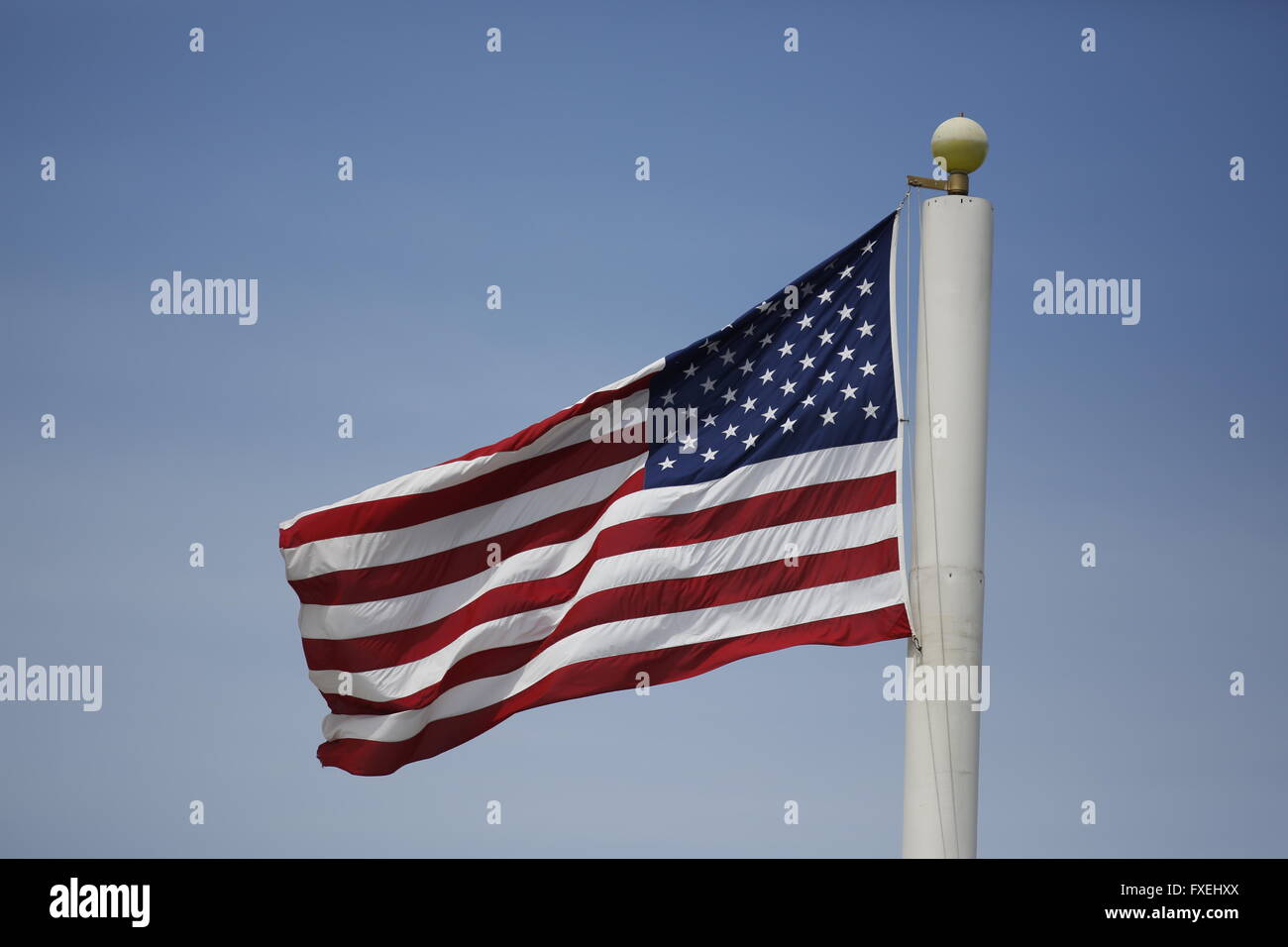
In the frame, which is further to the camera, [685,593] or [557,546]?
[557,546]

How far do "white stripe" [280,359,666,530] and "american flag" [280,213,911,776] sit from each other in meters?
0.02

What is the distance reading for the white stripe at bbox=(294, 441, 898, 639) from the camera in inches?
790

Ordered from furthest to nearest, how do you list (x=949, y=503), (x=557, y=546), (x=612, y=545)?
(x=557, y=546)
(x=612, y=545)
(x=949, y=503)

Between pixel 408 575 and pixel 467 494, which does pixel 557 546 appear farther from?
pixel 408 575

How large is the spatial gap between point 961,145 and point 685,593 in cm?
515

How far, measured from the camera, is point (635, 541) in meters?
20.4

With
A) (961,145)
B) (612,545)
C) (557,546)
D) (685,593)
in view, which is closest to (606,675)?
(685,593)

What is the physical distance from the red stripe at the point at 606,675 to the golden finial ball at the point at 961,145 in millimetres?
4352

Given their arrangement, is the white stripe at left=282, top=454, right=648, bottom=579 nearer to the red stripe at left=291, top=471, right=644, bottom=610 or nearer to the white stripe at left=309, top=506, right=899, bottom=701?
the red stripe at left=291, top=471, right=644, bottom=610

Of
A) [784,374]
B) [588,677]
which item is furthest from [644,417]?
[588,677]

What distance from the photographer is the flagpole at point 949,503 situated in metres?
18.4

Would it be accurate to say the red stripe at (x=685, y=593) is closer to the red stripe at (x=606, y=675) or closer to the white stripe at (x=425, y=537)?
the red stripe at (x=606, y=675)

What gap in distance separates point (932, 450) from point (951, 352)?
965 millimetres

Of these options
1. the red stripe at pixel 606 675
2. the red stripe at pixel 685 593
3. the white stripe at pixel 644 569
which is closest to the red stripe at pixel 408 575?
the white stripe at pixel 644 569
